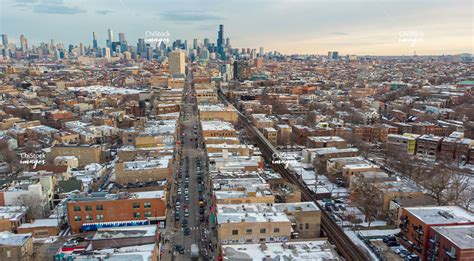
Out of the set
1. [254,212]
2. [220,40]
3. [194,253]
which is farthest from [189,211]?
[220,40]

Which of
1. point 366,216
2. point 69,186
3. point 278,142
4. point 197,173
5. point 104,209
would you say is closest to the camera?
point 104,209

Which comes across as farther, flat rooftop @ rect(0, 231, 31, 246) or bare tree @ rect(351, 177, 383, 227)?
bare tree @ rect(351, 177, 383, 227)

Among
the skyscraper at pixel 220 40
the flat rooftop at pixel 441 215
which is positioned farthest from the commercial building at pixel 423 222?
the skyscraper at pixel 220 40

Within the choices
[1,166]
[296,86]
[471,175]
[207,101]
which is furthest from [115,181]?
[296,86]

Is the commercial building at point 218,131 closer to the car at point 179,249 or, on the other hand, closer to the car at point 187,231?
the car at point 187,231

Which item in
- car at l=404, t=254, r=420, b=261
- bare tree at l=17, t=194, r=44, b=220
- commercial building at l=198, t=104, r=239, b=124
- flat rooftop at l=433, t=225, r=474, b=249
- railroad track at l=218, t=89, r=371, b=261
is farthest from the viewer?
commercial building at l=198, t=104, r=239, b=124

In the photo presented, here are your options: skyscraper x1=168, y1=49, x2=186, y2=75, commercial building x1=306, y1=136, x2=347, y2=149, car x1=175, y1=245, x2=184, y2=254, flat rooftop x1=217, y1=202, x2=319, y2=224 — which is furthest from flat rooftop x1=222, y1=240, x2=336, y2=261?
skyscraper x1=168, y1=49, x2=186, y2=75

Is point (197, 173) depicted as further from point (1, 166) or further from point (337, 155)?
point (1, 166)

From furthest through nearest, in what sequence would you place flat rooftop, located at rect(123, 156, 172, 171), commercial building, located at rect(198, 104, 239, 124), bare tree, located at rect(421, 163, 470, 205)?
commercial building, located at rect(198, 104, 239, 124) → flat rooftop, located at rect(123, 156, 172, 171) → bare tree, located at rect(421, 163, 470, 205)

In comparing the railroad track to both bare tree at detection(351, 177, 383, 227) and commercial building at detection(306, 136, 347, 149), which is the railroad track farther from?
commercial building at detection(306, 136, 347, 149)

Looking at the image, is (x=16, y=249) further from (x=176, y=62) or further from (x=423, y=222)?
(x=176, y=62)

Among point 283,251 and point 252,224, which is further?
point 252,224
